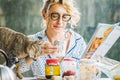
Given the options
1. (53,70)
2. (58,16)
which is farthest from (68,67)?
(58,16)

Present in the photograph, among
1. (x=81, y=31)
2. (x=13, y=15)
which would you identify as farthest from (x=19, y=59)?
(x=81, y=31)

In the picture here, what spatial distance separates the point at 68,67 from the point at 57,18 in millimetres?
478

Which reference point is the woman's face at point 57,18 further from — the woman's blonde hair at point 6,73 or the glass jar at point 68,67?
the woman's blonde hair at point 6,73

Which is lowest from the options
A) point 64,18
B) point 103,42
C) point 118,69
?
point 118,69

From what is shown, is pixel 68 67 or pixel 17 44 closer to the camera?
pixel 68 67

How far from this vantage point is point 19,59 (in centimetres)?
323

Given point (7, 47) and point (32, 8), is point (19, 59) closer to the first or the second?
point (7, 47)

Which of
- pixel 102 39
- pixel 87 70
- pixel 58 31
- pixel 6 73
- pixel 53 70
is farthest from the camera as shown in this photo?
pixel 58 31

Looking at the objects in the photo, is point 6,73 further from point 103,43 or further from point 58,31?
point 103,43

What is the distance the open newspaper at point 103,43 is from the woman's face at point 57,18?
0.91 ft

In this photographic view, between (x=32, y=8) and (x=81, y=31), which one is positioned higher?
(x=32, y=8)

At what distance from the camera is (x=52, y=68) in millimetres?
2988

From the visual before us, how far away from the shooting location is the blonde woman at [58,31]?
3.23m

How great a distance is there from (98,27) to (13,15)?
0.72 meters
